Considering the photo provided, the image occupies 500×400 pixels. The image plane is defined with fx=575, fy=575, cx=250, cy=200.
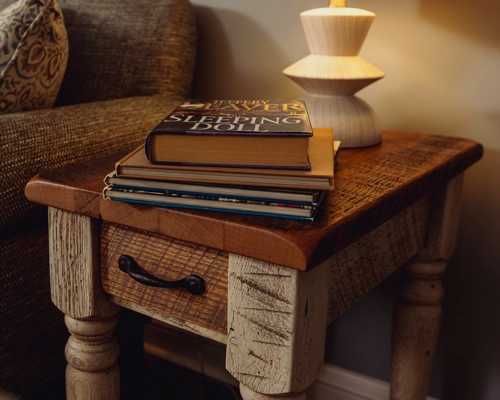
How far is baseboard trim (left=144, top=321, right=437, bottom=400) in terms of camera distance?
1.27 m

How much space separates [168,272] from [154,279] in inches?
0.7

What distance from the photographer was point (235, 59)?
131cm

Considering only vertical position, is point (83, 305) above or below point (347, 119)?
below

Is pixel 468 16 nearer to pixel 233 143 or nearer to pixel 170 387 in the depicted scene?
pixel 233 143

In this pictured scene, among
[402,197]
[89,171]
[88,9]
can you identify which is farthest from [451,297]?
[88,9]

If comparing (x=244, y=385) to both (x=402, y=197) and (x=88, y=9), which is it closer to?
(x=402, y=197)

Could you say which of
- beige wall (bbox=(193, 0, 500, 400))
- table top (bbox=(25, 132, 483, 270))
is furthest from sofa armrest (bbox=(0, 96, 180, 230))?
beige wall (bbox=(193, 0, 500, 400))

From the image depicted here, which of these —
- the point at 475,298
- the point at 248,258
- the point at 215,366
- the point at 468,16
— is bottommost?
the point at 215,366

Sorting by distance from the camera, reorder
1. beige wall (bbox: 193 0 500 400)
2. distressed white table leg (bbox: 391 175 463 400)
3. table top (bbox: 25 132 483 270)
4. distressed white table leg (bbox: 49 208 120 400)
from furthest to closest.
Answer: beige wall (bbox: 193 0 500 400) → distressed white table leg (bbox: 391 175 463 400) → distressed white table leg (bbox: 49 208 120 400) → table top (bbox: 25 132 483 270)

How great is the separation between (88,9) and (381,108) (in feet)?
2.23

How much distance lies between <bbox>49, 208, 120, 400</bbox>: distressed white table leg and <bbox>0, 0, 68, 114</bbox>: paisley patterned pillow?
36 cm

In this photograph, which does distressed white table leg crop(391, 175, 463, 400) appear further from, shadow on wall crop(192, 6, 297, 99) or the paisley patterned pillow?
the paisley patterned pillow

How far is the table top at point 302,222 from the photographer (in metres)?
0.54

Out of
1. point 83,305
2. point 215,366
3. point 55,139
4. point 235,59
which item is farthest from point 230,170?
point 215,366
